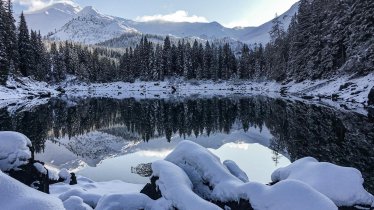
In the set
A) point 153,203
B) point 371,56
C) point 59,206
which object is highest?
point 371,56

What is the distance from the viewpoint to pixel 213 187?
10.8 meters

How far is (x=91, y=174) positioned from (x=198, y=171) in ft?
35.8

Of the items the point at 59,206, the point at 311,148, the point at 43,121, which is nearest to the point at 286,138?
the point at 311,148

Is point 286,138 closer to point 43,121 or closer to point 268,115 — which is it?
point 268,115

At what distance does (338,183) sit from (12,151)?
1029cm

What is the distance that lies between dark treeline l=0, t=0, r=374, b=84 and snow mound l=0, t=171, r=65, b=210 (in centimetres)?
5662

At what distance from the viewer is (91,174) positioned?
20.4 metres

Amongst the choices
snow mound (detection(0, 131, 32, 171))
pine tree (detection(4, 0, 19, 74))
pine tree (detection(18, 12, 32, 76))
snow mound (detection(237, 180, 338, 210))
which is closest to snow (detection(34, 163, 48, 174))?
snow mound (detection(0, 131, 32, 171))

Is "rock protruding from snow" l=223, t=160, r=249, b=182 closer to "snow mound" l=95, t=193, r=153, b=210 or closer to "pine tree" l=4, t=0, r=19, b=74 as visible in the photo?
"snow mound" l=95, t=193, r=153, b=210

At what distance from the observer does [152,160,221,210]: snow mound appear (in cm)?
884

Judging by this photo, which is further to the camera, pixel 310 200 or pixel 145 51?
pixel 145 51

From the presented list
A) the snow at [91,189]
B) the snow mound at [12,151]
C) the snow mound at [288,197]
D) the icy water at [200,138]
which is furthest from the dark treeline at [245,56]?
the snow mound at [12,151]

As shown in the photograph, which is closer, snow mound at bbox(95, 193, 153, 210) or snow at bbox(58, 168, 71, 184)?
snow mound at bbox(95, 193, 153, 210)

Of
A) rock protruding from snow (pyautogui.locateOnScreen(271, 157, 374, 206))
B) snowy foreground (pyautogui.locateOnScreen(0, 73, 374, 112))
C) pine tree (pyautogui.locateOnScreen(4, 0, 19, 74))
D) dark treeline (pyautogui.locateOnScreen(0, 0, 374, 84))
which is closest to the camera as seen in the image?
rock protruding from snow (pyautogui.locateOnScreen(271, 157, 374, 206))
